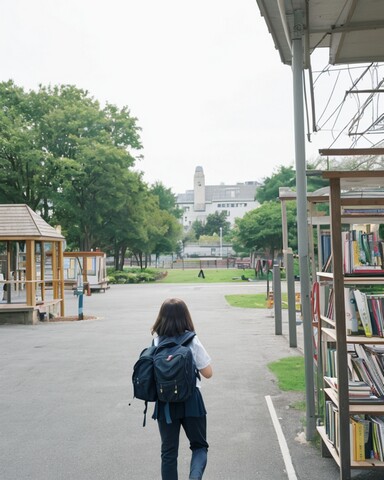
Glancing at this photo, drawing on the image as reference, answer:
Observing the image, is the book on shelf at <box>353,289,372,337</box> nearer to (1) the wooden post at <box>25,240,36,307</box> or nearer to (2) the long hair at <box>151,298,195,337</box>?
(2) the long hair at <box>151,298,195,337</box>

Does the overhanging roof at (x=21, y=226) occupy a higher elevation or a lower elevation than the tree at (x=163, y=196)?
lower

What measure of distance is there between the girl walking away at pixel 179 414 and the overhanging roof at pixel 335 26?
11.2ft

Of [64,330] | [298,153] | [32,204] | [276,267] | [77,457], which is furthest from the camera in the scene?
[32,204]

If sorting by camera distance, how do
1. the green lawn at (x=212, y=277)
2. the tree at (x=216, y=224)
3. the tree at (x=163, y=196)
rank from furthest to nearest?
the tree at (x=216, y=224)
the tree at (x=163, y=196)
the green lawn at (x=212, y=277)

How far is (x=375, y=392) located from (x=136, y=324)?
42.4ft

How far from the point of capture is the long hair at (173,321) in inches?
175

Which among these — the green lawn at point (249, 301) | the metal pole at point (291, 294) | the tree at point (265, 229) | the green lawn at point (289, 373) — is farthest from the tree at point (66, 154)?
the green lawn at point (289, 373)

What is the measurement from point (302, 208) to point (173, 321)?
236 cm

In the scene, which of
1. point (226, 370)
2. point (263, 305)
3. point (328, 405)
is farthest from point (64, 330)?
point (328, 405)

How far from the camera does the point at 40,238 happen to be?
19.1 meters

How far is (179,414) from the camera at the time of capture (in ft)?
14.1

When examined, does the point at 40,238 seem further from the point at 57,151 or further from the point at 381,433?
the point at 57,151

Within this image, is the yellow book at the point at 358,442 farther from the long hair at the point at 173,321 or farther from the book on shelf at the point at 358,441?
the long hair at the point at 173,321

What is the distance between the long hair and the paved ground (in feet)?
5.21
